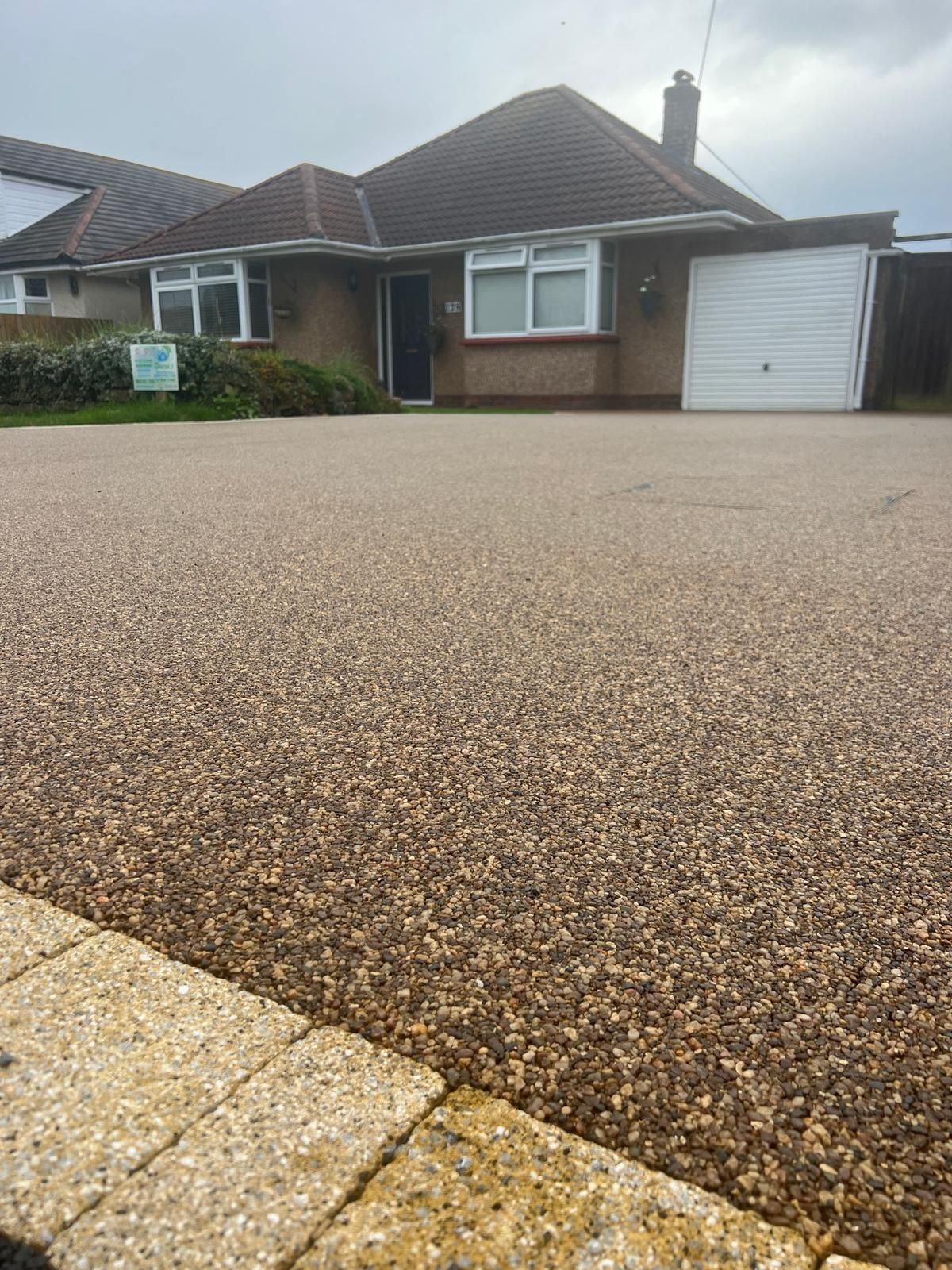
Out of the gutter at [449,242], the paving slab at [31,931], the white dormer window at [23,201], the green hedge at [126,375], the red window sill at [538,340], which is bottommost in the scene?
the paving slab at [31,931]

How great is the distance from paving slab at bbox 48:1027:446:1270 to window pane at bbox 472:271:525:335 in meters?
15.0

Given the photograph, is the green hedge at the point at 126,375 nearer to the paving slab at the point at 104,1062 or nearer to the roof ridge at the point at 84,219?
the roof ridge at the point at 84,219

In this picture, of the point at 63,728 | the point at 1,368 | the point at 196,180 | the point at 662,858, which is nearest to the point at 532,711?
the point at 662,858

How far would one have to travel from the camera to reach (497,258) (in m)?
15.0

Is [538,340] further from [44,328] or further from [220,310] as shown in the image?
[44,328]

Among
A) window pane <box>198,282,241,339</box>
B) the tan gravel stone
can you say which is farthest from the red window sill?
the tan gravel stone

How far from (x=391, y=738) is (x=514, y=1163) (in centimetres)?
102

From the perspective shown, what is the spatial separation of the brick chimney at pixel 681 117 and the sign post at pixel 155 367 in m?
14.7

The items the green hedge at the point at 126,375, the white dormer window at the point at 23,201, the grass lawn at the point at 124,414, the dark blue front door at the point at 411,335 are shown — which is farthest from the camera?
the white dormer window at the point at 23,201

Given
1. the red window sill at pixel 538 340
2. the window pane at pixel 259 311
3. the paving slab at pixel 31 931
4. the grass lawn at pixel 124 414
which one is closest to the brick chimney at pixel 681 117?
the red window sill at pixel 538 340

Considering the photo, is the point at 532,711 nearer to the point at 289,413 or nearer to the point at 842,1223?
the point at 842,1223

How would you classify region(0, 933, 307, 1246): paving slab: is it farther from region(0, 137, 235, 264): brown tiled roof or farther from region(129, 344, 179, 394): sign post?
region(0, 137, 235, 264): brown tiled roof

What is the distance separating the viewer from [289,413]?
11617mm

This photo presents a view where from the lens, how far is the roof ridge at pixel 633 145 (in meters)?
13.6
